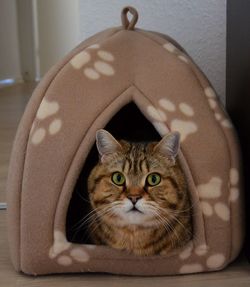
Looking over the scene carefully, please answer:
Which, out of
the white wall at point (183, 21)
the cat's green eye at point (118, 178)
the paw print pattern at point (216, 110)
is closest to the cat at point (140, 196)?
the cat's green eye at point (118, 178)

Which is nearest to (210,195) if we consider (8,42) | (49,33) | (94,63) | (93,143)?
(93,143)

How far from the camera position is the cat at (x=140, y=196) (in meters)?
1.03

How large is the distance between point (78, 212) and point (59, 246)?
178 mm

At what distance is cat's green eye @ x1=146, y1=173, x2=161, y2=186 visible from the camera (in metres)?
1.04

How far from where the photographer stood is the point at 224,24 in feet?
5.24

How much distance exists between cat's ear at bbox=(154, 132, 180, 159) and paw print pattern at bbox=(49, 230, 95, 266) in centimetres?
26

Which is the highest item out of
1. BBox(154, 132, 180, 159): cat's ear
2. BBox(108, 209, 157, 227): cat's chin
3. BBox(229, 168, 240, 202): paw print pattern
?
BBox(154, 132, 180, 159): cat's ear

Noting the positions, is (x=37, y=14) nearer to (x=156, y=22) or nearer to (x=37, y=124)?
(x=156, y=22)

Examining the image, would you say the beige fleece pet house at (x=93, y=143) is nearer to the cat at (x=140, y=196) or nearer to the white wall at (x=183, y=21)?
the cat at (x=140, y=196)

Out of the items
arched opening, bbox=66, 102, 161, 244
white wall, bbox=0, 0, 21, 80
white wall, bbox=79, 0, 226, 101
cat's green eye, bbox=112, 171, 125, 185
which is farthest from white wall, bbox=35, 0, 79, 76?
cat's green eye, bbox=112, 171, 125, 185

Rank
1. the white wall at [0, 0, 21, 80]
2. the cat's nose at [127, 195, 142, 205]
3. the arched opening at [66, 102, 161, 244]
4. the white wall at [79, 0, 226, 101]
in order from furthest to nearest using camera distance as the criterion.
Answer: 1. the white wall at [0, 0, 21, 80]
2. the white wall at [79, 0, 226, 101]
3. the arched opening at [66, 102, 161, 244]
4. the cat's nose at [127, 195, 142, 205]

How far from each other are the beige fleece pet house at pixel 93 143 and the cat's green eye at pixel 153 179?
2.4 inches

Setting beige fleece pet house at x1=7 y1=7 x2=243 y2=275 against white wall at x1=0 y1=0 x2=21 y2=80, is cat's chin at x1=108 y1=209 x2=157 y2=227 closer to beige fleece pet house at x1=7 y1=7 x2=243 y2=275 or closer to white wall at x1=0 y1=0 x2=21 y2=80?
beige fleece pet house at x1=7 y1=7 x2=243 y2=275

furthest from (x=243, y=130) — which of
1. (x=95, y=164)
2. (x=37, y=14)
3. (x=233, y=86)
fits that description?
(x=37, y=14)
